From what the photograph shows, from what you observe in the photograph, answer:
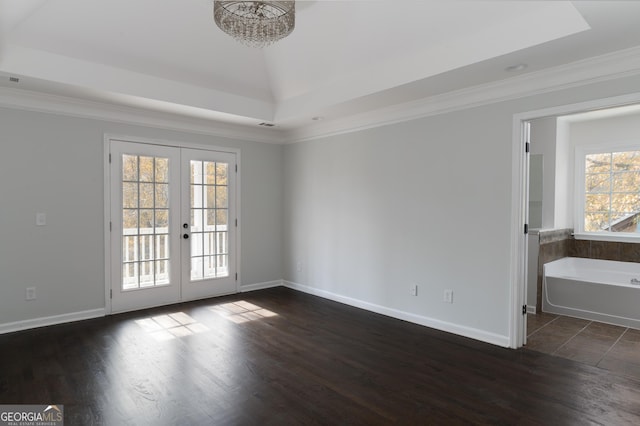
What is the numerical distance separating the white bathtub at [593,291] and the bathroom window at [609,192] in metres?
0.52


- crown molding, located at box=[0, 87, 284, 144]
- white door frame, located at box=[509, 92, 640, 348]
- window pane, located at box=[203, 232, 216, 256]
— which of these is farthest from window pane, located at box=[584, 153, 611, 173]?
window pane, located at box=[203, 232, 216, 256]

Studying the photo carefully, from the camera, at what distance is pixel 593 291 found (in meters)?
4.39

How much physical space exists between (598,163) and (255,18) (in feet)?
18.0

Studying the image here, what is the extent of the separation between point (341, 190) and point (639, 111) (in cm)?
419

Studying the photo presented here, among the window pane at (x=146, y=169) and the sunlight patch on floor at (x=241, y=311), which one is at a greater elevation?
the window pane at (x=146, y=169)

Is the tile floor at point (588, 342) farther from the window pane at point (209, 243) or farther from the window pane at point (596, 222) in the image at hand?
the window pane at point (209, 243)

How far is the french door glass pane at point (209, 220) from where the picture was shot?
17.0 ft

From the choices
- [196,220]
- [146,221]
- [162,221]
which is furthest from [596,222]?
[146,221]

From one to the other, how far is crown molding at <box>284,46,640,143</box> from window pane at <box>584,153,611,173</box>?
312 centimetres

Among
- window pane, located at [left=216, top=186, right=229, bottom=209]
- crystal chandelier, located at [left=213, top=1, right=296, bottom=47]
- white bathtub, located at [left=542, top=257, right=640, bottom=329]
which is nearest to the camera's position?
crystal chandelier, located at [left=213, top=1, right=296, bottom=47]

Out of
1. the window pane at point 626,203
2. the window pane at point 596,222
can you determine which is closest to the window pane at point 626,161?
the window pane at point 626,203

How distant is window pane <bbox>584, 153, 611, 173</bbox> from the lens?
5.45 meters

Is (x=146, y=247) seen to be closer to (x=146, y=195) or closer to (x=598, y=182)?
(x=146, y=195)

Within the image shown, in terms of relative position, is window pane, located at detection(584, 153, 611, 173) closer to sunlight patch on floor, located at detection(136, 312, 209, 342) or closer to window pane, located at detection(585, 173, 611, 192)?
window pane, located at detection(585, 173, 611, 192)
